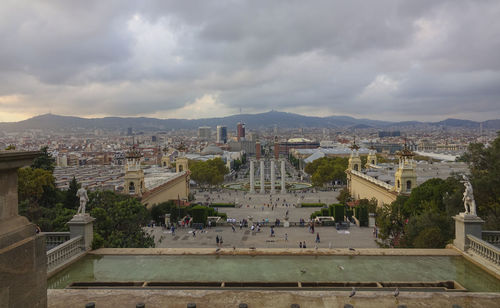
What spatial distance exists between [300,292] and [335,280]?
2333 millimetres

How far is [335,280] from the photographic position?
9688mm

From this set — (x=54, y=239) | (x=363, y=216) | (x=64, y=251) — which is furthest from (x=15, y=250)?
(x=363, y=216)

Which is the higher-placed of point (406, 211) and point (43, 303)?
point (43, 303)

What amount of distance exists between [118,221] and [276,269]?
41.9 ft

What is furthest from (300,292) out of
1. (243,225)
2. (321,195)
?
(321,195)

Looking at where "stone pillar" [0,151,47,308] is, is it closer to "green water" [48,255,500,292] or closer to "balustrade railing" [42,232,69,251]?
"green water" [48,255,500,292]

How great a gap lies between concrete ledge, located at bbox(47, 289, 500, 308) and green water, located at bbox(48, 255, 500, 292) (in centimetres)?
195

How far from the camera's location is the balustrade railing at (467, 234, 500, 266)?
9.81 m

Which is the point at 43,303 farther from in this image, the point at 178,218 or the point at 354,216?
the point at 354,216

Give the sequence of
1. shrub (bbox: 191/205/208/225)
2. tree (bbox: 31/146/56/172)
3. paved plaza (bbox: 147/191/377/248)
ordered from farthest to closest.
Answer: shrub (bbox: 191/205/208/225) → tree (bbox: 31/146/56/172) → paved plaza (bbox: 147/191/377/248)

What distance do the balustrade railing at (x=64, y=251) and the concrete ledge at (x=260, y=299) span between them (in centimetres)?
242

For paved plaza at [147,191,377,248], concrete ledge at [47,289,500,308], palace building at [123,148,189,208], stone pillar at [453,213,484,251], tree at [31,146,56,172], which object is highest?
tree at [31,146,56,172]

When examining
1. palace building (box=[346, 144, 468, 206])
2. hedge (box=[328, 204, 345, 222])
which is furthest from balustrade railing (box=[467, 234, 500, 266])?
hedge (box=[328, 204, 345, 222])

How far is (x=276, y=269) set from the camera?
34.4 feet
